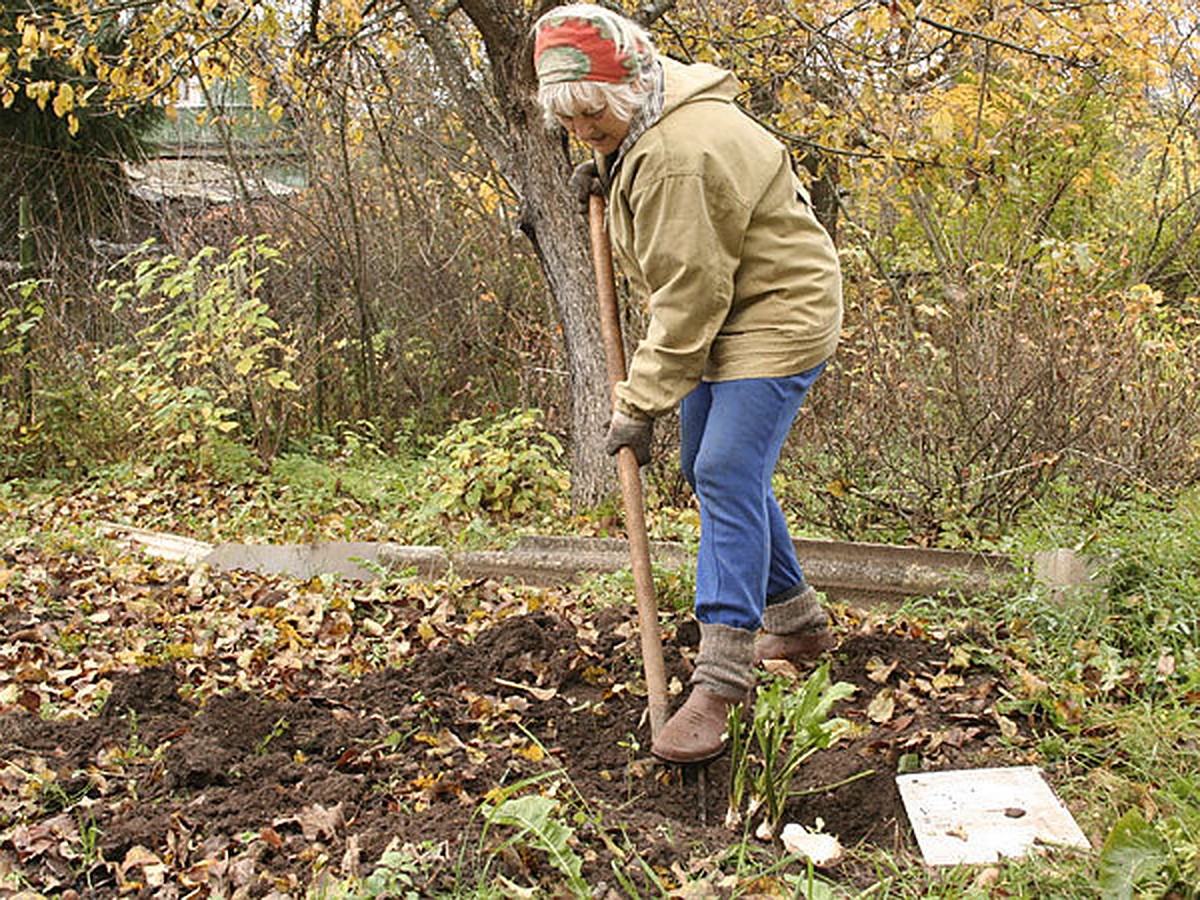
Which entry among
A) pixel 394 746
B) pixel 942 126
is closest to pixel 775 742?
pixel 394 746

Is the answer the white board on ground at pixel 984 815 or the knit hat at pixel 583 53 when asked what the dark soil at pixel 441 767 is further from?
the knit hat at pixel 583 53

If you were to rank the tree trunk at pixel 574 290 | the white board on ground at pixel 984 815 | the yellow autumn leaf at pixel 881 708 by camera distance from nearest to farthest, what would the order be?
the white board on ground at pixel 984 815 → the yellow autumn leaf at pixel 881 708 → the tree trunk at pixel 574 290

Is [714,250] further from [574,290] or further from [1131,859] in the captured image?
[574,290]

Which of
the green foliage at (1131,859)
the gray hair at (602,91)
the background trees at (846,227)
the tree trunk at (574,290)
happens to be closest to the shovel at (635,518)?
the gray hair at (602,91)

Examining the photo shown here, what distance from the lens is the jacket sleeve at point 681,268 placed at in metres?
3.05

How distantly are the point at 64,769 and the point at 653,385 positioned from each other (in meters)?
1.94

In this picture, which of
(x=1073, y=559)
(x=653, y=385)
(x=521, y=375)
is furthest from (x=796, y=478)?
(x=521, y=375)

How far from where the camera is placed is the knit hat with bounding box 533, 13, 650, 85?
304cm

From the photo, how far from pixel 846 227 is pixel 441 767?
5.94m

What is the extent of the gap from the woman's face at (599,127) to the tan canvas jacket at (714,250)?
0.07m

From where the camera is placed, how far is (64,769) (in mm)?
3322

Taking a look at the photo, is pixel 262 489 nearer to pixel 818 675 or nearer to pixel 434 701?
pixel 434 701

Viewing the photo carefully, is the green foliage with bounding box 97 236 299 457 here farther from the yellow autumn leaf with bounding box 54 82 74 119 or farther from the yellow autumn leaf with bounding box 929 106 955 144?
the yellow autumn leaf with bounding box 929 106 955 144

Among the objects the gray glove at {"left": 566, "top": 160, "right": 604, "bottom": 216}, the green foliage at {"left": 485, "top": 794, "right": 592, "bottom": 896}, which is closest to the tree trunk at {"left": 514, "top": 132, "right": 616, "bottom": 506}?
the gray glove at {"left": 566, "top": 160, "right": 604, "bottom": 216}
